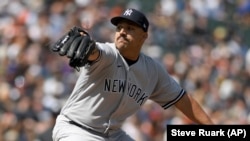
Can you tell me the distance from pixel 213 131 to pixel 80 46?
171cm

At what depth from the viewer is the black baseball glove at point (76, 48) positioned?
18.2 ft

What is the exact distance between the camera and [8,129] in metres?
11.7

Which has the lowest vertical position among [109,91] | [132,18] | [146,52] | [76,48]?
[109,91]

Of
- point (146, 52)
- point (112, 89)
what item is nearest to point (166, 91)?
point (112, 89)

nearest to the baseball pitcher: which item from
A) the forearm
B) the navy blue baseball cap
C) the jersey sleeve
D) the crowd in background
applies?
the navy blue baseball cap

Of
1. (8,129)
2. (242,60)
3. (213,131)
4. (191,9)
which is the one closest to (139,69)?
(213,131)

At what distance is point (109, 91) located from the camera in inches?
244

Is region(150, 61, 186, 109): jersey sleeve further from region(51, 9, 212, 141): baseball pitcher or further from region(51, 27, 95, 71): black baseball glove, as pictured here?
region(51, 27, 95, 71): black baseball glove

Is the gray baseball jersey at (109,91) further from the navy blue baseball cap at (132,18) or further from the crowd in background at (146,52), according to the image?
the crowd in background at (146,52)

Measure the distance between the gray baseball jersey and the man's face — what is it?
7 cm

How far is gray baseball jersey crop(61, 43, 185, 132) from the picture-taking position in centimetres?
610

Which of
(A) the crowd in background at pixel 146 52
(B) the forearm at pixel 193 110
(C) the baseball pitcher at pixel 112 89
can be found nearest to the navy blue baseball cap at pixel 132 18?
(C) the baseball pitcher at pixel 112 89

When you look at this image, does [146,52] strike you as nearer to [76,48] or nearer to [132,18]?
[132,18]

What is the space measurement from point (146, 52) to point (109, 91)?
25.4 ft
